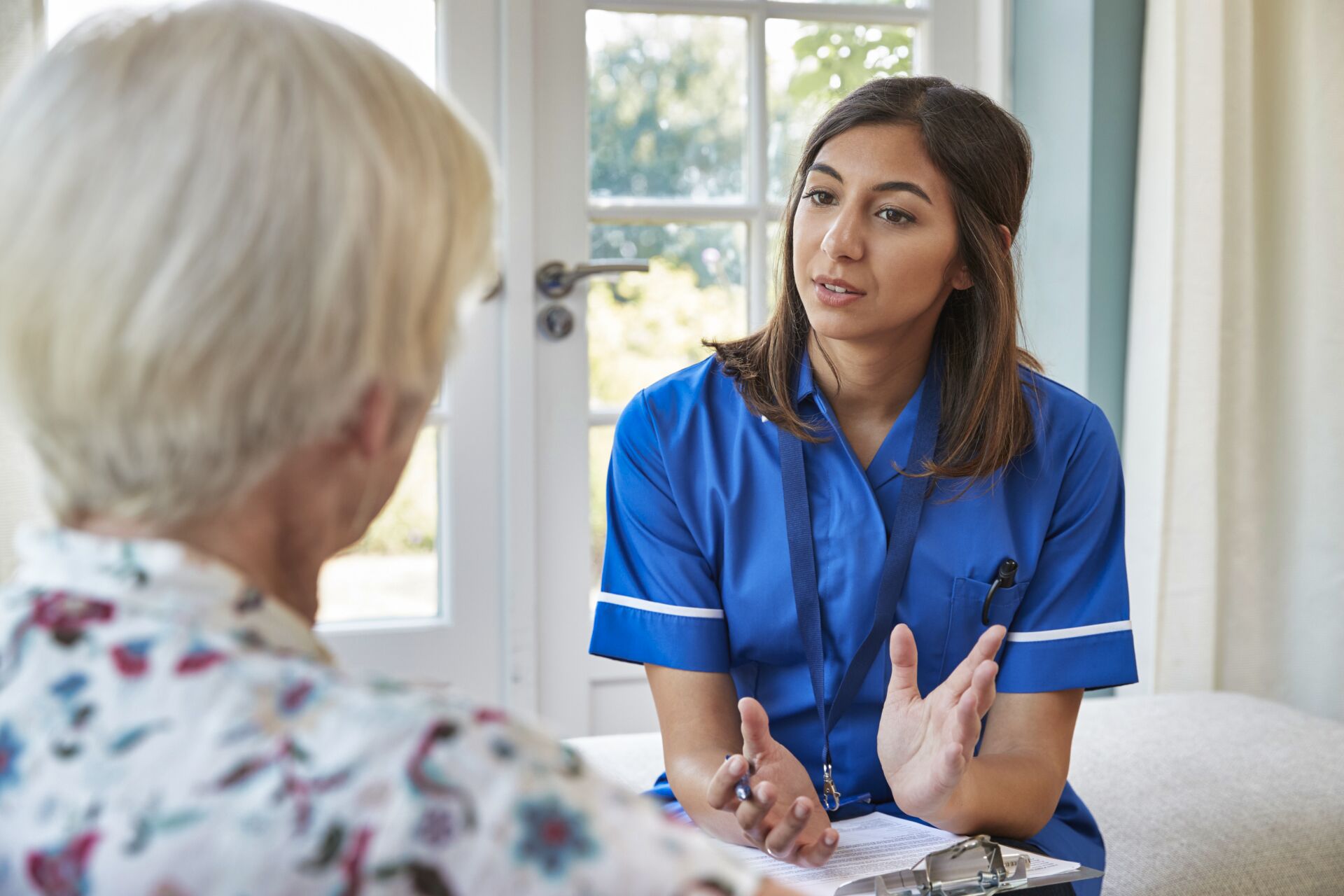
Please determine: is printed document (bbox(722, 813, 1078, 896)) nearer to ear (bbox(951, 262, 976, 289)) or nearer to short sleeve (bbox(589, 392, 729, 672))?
short sleeve (bbox(589, 392, 729, 672))

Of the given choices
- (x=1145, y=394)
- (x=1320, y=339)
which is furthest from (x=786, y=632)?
(x=1320, y=339)

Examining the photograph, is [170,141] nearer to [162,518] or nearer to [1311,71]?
[162,518]

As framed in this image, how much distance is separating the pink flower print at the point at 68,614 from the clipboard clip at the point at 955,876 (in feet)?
2.42

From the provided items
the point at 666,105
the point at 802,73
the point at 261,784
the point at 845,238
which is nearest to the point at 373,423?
the point at 261,784

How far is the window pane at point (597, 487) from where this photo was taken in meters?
2.43

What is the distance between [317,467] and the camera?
2.05ft

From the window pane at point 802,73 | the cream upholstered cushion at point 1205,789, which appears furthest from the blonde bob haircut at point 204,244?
the window pane at point 802,73

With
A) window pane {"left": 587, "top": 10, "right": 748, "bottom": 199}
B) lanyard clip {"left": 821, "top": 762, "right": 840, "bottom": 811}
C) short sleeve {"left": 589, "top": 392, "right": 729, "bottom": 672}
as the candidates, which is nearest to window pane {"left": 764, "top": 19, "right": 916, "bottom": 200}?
window pane {"left": 587, "top": 10, "right": 748, "bottom": 199}

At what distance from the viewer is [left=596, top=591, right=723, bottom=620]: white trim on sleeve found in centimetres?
139

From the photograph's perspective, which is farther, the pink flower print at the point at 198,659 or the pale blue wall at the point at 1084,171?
the pale blue wall at the point at 1084,171

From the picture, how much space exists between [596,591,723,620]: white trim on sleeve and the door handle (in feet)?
3.45

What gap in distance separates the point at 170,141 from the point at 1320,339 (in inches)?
90.7

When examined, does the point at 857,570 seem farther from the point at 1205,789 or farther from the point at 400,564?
the point at 400,564

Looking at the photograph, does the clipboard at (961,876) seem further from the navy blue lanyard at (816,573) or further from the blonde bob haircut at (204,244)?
the blonde bob haircut at (204,244)
